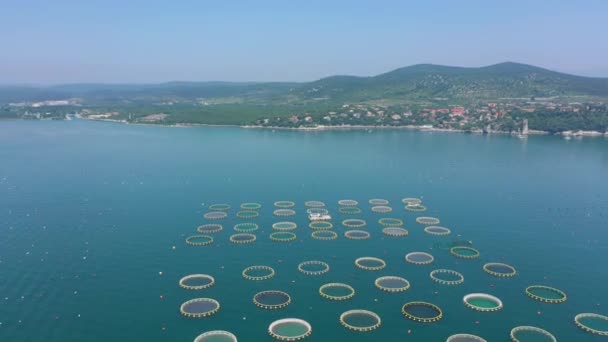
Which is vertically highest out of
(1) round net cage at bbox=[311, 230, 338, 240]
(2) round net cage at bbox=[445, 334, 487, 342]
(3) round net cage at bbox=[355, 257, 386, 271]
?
(1) round net cage at bbox=[311, 230, 338, 240]

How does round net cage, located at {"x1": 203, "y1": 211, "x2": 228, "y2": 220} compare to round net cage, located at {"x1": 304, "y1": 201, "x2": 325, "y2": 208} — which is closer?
round net cage, located at {"x1": 203, "y1": 211, "x2": 228, "y2": 220}

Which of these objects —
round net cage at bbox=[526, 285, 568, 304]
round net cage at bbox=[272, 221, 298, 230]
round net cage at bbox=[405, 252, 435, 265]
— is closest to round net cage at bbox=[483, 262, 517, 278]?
round net cage at bbox=[526, 285, 568, 304]

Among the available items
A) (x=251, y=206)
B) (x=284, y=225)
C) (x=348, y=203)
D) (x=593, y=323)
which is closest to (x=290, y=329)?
(x=284, y=225)

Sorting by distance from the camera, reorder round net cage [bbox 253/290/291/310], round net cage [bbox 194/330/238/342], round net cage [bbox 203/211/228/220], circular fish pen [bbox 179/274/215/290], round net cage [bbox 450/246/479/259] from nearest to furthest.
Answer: round net cage [bbox 194/330/238/342], round net cage [bbox 253/290/291/310], circular fish pen [bbox 179/274/215/290], round net cage [bbox 450/246/479/259], round net cage [bbox 203/211/228/220]

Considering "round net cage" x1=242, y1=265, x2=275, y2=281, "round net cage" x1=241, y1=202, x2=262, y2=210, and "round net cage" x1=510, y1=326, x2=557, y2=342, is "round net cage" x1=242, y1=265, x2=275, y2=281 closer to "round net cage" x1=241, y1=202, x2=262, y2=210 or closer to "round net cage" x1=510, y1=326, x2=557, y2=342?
"round net cage" x1=241, y1=202, x2=262, y2=210

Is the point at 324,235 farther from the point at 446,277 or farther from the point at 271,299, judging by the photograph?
the point at 271,299

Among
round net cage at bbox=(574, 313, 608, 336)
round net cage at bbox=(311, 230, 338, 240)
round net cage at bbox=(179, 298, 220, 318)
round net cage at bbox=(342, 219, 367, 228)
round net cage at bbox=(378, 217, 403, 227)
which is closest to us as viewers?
round net cage at bbox=(574, 313, 608, 336)

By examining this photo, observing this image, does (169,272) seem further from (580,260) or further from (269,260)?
(580,260)
